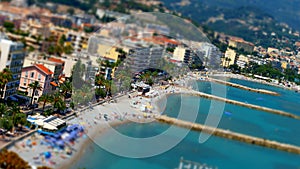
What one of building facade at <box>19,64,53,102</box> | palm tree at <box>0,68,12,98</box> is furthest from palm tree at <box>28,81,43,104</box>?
palm tree at <box>0,68,12,98</box>

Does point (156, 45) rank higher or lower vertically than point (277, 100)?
higher

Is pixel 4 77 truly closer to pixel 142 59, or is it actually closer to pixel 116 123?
pixel 116 123

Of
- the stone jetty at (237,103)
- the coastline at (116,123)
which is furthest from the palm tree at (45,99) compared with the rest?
the stone jetty at (237,103)

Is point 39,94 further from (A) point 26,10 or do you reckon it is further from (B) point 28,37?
(A) point 26,10

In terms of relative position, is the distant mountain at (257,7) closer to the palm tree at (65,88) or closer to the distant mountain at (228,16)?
the distant mountain at (228,16)

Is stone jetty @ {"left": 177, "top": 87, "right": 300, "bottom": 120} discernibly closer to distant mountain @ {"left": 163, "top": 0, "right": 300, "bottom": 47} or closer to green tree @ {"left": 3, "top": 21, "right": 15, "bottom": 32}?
green tree @ {"left": 3, "top": 21, "right": 15, "bottom": 32}

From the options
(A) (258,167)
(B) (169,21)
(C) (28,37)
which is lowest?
(A) (258,167)

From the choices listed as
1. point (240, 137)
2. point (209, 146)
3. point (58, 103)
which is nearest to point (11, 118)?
point (58, 103)

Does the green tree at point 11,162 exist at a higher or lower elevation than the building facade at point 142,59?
lower

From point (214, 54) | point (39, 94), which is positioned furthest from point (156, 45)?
point (39, 94)
